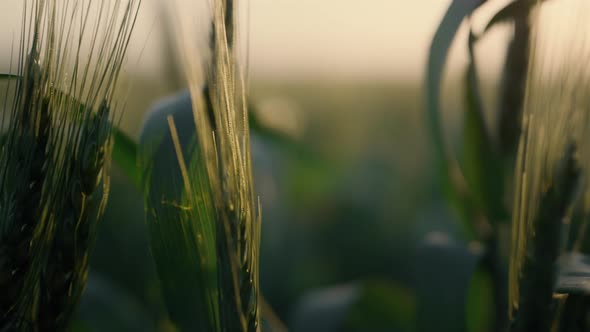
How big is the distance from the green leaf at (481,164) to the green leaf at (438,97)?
0.08ft

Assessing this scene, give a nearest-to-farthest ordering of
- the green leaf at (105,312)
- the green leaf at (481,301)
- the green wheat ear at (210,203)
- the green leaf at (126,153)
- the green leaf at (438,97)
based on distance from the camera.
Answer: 1. the green wheat ear at (210,203)
2. the green leaf at (438,97)
3. the green leaf at (126,153)
4. the green leaf at (481,301)
5. the green leaf at (105,312)

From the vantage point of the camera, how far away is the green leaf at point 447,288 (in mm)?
898

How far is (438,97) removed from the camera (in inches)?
31.9

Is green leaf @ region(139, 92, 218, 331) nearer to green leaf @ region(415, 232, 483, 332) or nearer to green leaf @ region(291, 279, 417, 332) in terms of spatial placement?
green leaf @ region(415, 232, 483, 332)

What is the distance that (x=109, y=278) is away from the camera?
1584 mm

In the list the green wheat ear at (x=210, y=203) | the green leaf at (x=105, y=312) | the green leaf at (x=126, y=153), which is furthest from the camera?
the green leaf at (x=105, y=312)

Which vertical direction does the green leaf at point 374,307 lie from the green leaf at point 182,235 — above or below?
below

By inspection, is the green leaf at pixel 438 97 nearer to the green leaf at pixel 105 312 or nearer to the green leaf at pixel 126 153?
the green leaf at pixel 126 153

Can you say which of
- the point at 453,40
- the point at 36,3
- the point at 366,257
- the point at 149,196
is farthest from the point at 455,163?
the point at 366,257

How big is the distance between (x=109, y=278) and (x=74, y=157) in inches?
42.9

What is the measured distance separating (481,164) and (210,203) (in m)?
0.48

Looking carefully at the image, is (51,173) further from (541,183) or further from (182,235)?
(541,183)

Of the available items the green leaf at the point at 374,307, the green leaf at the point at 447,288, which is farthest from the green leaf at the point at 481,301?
the green leaf at the point at 374,307

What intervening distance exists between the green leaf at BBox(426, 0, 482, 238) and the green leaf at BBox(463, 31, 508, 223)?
0.08 ft
